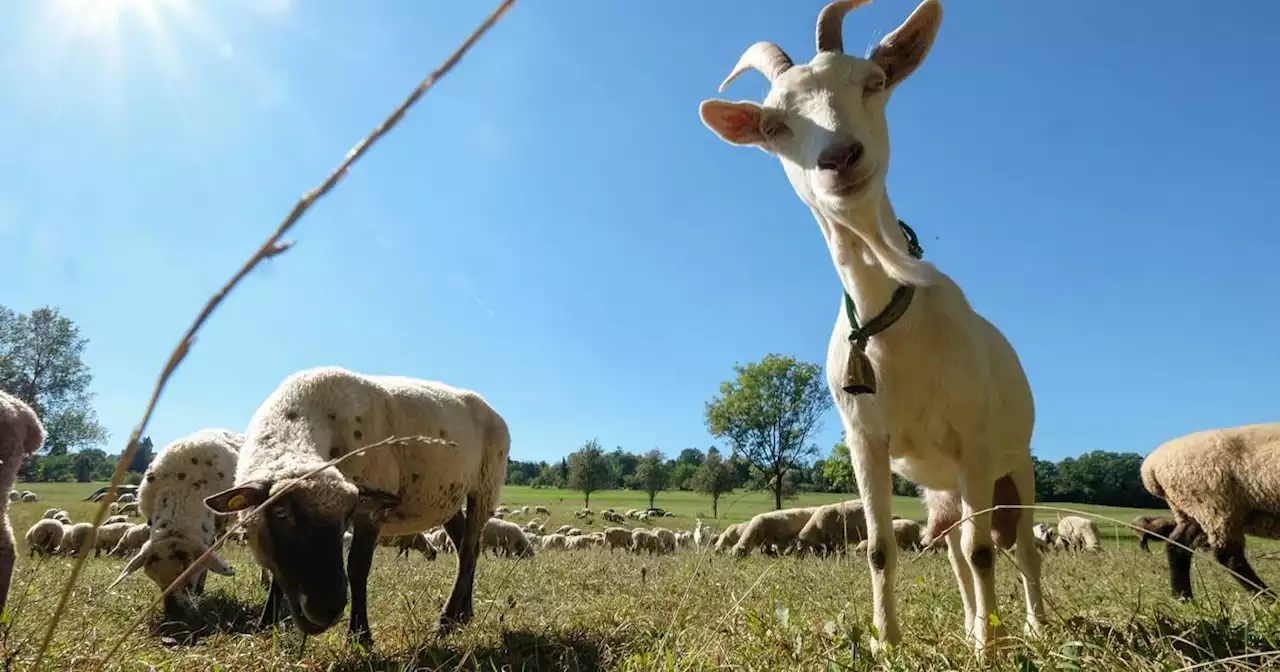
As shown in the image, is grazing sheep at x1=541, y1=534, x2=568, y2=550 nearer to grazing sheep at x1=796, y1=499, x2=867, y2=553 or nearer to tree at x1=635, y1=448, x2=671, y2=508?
grazing sheep at x1=796, y1=499, x2=867, y2=553

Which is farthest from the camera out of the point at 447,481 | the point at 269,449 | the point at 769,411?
the point at 769,411

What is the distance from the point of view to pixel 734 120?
3887 mm

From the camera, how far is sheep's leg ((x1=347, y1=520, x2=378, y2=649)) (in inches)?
197

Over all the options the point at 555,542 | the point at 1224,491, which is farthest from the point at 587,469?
the point at 1224,491

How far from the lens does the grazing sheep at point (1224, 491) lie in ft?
27.2

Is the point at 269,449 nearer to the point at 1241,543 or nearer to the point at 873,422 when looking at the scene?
the point at 873,422

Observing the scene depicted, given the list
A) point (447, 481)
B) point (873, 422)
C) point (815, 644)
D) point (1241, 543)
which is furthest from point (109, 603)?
point (1241, 543)

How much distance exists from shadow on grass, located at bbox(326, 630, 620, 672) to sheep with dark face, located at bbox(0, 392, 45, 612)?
2383mm

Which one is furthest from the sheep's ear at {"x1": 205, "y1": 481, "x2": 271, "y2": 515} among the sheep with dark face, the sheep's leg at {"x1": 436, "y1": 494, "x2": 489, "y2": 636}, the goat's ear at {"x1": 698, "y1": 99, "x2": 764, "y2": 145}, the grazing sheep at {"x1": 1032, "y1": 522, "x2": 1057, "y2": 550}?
the grazing sheep at {"x1": 1032, "y1": 522, "x2": 1057, "y2": 550}

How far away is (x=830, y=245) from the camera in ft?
12.5

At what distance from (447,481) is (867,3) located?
16.7 ft

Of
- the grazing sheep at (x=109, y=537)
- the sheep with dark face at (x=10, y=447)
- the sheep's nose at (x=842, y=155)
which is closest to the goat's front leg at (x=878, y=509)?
the sheep's nose at (x=842, y=155)

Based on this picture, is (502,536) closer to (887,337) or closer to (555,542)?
(555,542)

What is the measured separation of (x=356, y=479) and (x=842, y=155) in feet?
14.4
